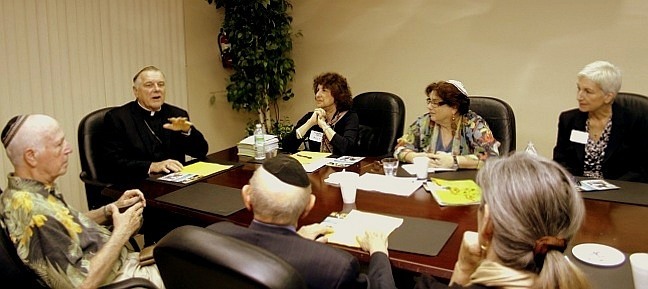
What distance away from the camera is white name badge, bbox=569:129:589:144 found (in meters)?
2.89

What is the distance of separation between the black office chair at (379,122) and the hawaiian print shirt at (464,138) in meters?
0.38

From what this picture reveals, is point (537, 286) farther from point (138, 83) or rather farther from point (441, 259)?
point (138, 83)

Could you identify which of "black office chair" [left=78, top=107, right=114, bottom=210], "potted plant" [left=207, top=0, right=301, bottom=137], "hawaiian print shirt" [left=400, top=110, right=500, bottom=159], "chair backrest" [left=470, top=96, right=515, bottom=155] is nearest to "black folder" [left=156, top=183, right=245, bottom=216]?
"black office chair" [left=78, top=107, right=114, bottom=210]

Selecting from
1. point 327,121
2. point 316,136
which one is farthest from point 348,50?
point 316,136

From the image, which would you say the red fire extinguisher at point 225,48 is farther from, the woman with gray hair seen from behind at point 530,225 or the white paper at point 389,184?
the woman with gray hair seen from behind at point 530,225

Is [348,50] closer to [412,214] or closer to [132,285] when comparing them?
[412,214]

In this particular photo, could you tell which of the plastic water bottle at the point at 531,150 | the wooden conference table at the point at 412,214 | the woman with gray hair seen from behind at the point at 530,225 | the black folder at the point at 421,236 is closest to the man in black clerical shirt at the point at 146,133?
the wooden conference table at the point at 412,214

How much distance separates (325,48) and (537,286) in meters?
3.90

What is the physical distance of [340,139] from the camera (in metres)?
3.23

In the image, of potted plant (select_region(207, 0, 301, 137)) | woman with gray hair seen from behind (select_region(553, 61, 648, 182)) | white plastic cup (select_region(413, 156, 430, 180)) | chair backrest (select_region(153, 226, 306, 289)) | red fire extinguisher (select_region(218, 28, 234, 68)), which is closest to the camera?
chair backrest (select_region(153, 226, 306, 289))

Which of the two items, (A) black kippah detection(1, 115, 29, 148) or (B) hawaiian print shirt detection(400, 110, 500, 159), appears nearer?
(A) black kippah detection(1, 115, 29, 148)

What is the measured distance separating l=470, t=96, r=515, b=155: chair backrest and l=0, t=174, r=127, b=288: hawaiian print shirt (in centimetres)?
232

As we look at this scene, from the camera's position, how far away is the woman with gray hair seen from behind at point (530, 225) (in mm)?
1119

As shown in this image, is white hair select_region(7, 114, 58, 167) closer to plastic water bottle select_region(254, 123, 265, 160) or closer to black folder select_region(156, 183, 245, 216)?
black folder select_region(156, 183, 245, 216)
